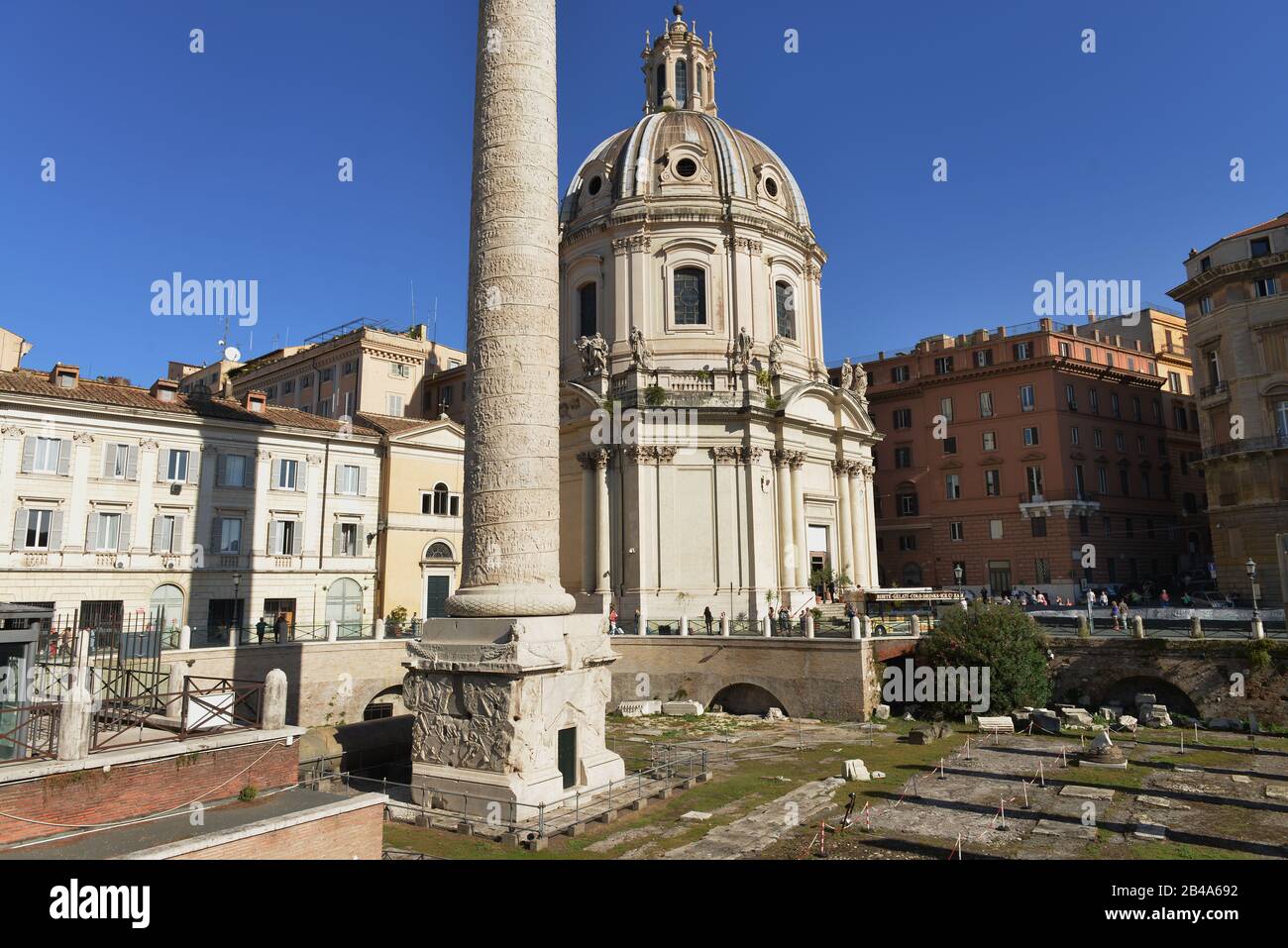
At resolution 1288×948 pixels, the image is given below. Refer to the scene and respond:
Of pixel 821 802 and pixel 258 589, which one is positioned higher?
pixel 258 589

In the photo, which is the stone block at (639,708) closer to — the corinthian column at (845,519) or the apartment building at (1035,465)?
the corinthian column at (845,519)

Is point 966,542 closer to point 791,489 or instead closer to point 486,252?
point 791,489

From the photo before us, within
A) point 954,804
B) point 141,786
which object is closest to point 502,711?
point 141,786

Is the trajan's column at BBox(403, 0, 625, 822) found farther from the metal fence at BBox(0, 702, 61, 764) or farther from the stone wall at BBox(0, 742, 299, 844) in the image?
the metal fence at BBox(0, 702, 61, 764)

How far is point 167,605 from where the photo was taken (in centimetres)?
3142

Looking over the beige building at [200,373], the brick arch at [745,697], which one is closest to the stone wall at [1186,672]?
the brick arch at [745,697]

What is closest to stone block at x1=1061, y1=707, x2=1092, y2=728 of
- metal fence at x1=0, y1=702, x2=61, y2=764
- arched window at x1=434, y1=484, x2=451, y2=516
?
metal fence at x1=0, y1=702, x2=61, y2=764

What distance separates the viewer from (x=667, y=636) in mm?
30891

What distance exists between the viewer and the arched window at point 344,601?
35.4 m

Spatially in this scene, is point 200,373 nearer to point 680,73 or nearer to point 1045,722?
point 680,73

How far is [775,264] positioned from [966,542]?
791 inches
